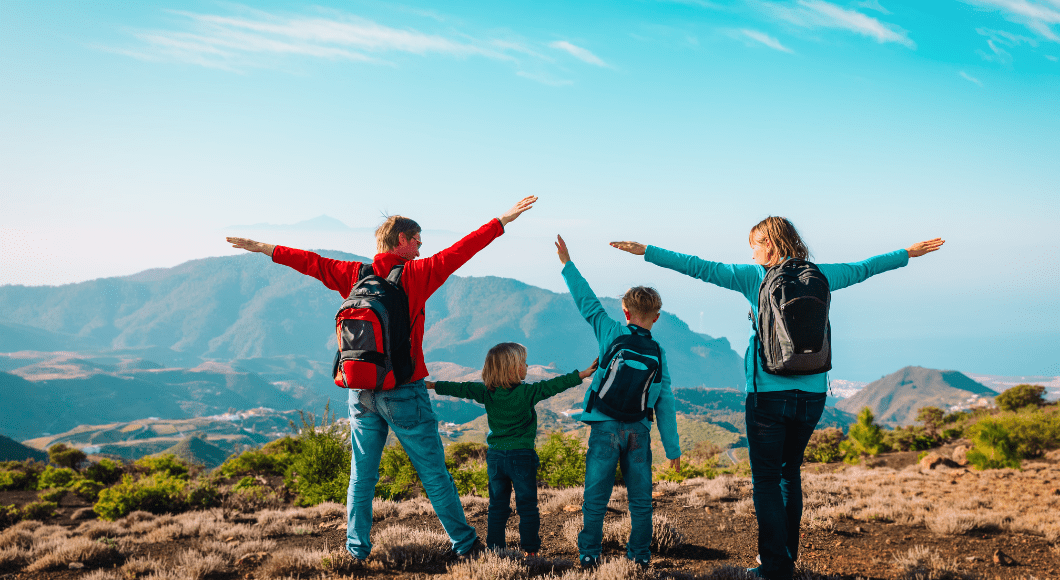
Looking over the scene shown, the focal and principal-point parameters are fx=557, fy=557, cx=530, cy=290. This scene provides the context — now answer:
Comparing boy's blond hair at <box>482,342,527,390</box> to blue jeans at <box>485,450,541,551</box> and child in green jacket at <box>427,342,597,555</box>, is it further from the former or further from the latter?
blue jeans at <box>485,450,541,551</box>

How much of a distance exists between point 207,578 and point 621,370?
415cm

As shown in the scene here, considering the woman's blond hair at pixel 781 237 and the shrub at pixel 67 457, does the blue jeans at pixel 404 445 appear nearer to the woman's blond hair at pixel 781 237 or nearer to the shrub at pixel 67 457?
the woman's blond hair at pixel 781 237

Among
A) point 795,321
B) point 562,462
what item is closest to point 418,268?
point 795,321

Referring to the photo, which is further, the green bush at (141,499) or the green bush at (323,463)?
the green bush at (141,499)

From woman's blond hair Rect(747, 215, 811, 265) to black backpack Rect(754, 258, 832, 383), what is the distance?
0.15 meters

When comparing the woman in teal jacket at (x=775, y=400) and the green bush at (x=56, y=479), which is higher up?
the woman in teal jacket at (x=775, y=400)

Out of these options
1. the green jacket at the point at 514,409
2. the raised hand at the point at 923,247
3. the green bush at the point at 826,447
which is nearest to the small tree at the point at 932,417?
the green bush at the point at 826,447

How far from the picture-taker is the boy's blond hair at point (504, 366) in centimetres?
430

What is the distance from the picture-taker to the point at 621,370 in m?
3.94

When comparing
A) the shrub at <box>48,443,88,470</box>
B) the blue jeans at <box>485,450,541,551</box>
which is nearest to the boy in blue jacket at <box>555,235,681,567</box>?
the blue jeans at <box>485,450,541,551</box>

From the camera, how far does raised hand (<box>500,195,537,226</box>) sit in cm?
422

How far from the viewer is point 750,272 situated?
150 inches

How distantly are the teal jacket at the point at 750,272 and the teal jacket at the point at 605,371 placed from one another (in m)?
0.55

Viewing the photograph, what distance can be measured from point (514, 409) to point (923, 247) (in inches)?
133
